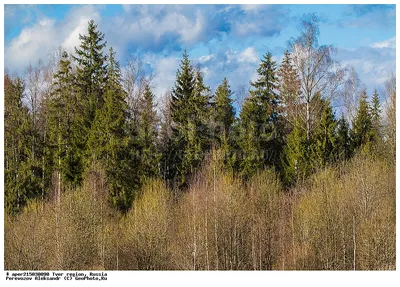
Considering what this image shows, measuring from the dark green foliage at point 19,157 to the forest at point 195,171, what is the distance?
0.09m

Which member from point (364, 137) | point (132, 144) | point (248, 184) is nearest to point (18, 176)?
point (132, 144)

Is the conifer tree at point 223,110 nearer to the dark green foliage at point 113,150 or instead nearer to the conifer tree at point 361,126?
the dark green foliage at point 113,150

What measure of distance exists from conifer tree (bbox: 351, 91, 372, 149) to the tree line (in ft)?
0.24

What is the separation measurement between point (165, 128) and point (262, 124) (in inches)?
270

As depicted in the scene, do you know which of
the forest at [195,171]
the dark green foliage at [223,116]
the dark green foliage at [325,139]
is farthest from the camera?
the dark green foliage at [223,116]

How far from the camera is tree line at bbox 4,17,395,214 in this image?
29.0 meters

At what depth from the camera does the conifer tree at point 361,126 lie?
3195 cm

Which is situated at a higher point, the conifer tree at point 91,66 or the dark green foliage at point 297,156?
the conifer tree at point 91,66

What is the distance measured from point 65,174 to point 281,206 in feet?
43.7

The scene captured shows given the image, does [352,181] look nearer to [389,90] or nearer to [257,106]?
[389,90]

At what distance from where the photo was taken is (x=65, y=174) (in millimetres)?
29922

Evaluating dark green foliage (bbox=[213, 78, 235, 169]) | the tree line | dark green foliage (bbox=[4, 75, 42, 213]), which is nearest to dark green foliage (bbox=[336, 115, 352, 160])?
the tree line

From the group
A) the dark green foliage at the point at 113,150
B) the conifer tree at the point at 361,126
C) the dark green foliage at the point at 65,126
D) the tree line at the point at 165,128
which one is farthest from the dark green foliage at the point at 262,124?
the dark green foliage at the point at 65,126

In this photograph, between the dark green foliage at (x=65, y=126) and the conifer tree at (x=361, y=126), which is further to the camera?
the conifer tree at (x=361, y=126)
